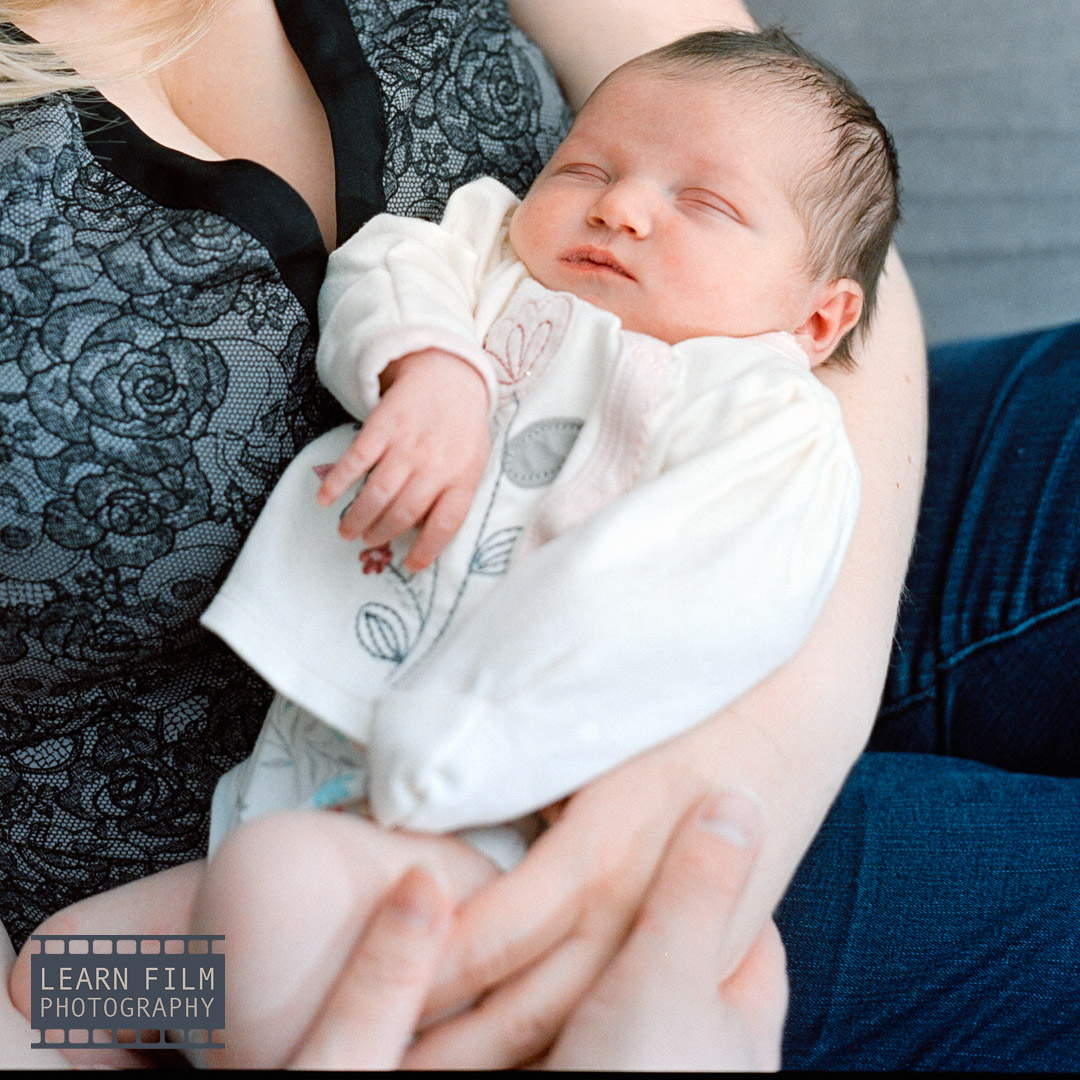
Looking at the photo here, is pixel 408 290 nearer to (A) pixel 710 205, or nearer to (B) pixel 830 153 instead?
(A) pixel 710 205

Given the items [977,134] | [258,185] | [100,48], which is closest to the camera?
[258,185]

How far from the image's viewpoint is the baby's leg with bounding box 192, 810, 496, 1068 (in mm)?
581

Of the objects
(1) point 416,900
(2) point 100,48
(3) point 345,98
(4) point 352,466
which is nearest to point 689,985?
(1) point 416,900

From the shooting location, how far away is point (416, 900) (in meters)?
0.56

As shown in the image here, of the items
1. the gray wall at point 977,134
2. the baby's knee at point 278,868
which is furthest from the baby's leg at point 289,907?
the gray wall at point 977,134

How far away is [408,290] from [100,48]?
0.39 metres

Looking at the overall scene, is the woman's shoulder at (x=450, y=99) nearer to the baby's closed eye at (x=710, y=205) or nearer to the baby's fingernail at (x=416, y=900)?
the baby's closed eye at (x=710, y=205)

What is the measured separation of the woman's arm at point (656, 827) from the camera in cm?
59

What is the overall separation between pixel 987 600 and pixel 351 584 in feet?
2.21

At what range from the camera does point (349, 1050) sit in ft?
1.77

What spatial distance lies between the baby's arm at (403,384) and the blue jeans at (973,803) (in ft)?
1.61

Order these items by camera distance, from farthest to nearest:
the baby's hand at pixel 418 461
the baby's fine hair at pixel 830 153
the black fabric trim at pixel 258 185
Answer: the baby's fine hair at pixel 830 153
the black fabric trim at pixel 258 185
the baby's hand at pixel 418 461

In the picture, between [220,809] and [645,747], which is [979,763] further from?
[220,809]

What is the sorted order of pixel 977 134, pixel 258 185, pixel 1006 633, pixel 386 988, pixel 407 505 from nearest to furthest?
pixel 386 988, pixel 407 505, pixel 258 185, pixel 1006 633, pixel 977 134
